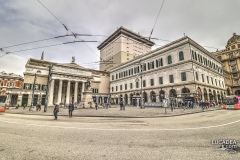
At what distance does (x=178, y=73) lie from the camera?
28172 mm

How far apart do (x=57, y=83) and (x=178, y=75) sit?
4098cm

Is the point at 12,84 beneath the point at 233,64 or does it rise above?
beneath

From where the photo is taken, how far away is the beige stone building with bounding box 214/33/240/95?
1858 inches

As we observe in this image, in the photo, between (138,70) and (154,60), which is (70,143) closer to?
(154,60)

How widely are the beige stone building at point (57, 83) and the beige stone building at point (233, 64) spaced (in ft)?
162

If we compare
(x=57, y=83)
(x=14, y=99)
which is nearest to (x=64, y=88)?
(x=57, y=83)

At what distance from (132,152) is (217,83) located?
4181 cm

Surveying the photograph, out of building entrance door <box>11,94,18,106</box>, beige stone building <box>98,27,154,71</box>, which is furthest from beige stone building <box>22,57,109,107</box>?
beige stone building <box>98,27,154,71</box>

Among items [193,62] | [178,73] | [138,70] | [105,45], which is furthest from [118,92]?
[105,45]

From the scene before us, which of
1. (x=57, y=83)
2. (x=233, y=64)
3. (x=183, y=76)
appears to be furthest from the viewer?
(x=233, y=64)

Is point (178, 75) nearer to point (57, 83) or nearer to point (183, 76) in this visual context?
point (183, 76)

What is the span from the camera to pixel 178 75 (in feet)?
92.2

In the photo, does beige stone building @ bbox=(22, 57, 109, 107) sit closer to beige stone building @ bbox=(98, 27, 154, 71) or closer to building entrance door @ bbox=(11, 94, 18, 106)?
building entrance door @ bbox=(11, 94, 18, 106)

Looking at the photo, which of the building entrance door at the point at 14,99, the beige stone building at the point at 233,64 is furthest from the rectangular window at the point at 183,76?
the building entrance door at the point at 14,99
